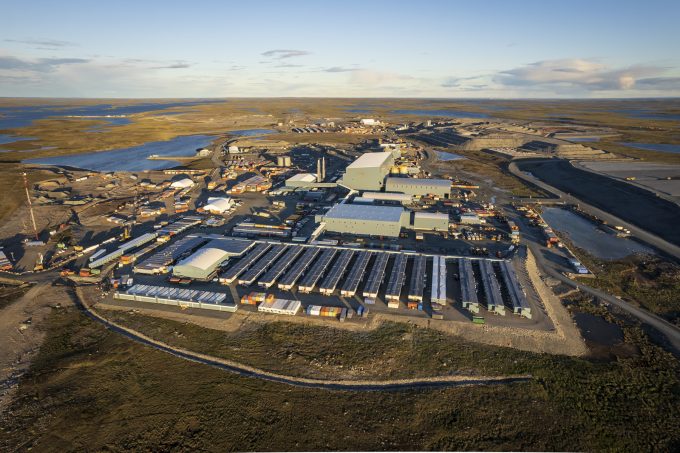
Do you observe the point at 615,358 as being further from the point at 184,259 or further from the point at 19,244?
the point at 19,244

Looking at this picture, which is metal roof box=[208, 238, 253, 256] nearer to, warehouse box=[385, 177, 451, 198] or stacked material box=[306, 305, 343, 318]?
stacked material box=[306, 305, 343, 318]

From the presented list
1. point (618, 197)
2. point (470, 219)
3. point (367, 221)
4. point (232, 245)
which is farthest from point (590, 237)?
point (232, 245)

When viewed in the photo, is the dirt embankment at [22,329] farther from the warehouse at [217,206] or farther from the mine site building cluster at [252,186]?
the mine site building cluster at [252,186]

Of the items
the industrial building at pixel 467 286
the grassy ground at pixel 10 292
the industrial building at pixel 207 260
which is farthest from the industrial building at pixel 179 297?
the industrial building at pixel 467 286

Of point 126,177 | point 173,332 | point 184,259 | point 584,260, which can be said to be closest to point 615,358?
point 584,260

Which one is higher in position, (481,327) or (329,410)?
(481,327)

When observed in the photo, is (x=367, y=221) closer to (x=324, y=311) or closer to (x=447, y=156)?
(x=324, y=311)
